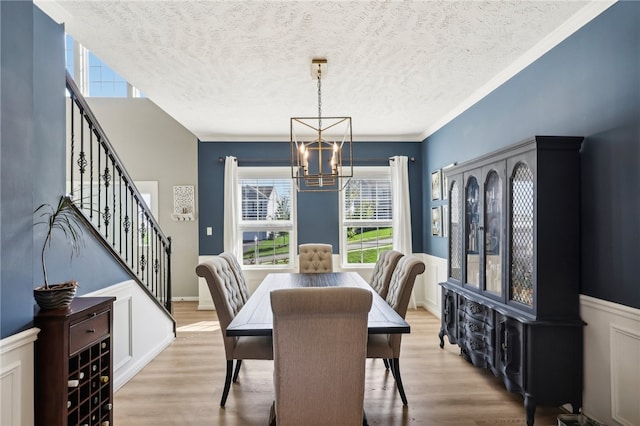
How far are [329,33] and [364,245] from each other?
11.8ft

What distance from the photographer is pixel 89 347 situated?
6.15 feet

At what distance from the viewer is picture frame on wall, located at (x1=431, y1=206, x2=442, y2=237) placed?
4.68 meters

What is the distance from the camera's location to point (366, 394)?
266cm

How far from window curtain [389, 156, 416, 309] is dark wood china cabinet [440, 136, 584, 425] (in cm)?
242

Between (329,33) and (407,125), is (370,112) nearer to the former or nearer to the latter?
(407,125)

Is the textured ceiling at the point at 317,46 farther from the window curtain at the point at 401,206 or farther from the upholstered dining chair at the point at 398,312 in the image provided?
the upholstered dining chair at the point at 398,312

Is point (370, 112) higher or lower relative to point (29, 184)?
higher

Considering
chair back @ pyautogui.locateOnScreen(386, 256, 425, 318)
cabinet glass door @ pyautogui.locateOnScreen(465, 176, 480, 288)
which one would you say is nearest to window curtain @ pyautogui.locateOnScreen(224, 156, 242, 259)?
chair back @ pyautogui.locateOnScreen(386, 256, 425, 318)

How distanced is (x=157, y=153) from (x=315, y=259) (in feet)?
11.1

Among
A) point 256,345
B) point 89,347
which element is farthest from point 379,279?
point 89,347

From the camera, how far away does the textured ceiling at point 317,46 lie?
217 cm

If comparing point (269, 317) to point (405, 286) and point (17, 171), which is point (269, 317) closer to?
point (405, 286)

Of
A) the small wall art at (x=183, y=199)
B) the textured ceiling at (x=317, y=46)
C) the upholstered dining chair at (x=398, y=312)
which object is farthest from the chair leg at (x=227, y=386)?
the small wall art at (x=183, y=199)

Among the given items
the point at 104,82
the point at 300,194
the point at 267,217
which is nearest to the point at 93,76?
the point at 104,82
